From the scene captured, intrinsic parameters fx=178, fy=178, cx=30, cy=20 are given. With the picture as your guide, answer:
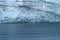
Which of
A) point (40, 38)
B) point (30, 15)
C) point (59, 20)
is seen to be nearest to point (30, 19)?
point (30, 15)

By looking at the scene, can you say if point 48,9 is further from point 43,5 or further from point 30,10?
point 30,10

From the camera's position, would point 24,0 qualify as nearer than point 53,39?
No

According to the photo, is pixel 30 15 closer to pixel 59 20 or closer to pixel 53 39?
pixel 59 20

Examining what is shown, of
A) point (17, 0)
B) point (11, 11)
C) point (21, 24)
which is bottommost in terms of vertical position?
point (21, 24)

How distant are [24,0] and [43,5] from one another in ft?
2.53

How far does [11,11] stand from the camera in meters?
A: 6.98

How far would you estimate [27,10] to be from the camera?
697 centimetres

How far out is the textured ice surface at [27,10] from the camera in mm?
6949

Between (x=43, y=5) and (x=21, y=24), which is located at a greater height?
(x=43, y=5)

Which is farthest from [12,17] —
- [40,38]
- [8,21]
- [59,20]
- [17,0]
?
[40,38]

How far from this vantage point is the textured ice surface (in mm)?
6949

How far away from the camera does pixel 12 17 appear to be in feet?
22.9

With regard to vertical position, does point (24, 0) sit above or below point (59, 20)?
above

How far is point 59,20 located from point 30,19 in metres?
1.17
